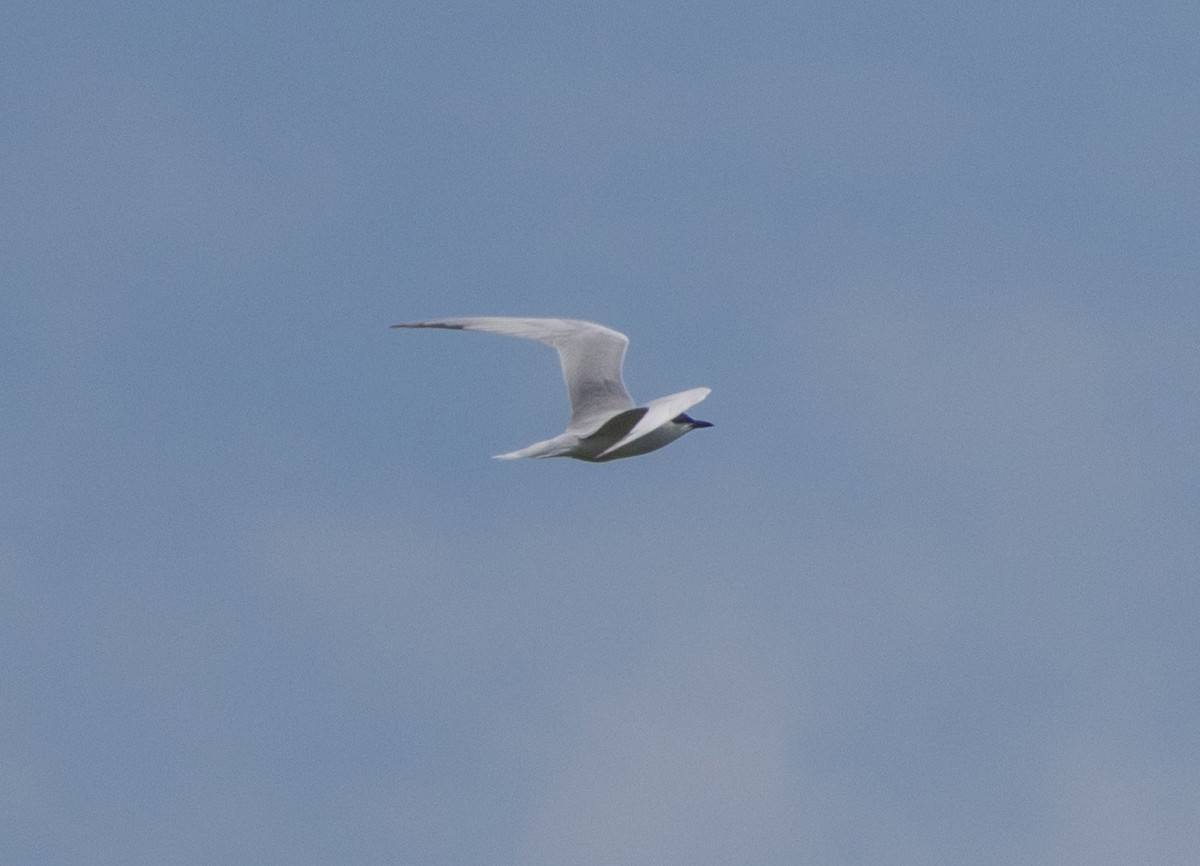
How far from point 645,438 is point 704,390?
153cm

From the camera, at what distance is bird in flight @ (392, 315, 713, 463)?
926 inches

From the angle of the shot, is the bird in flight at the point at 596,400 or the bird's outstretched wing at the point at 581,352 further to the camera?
the bird's outstretched wing at the point at 581,352

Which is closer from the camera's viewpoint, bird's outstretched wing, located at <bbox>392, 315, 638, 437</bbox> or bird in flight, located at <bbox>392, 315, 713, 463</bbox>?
bird in flight, located at <bbox>392, 315, 713, 463</bbox>

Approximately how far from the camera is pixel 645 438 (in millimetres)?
24594

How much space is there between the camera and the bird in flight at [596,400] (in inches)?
926

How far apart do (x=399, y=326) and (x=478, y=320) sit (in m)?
1.53

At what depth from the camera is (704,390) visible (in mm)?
23469

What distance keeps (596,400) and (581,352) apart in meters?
1.20

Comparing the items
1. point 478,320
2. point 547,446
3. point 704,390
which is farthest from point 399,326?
point 704,390

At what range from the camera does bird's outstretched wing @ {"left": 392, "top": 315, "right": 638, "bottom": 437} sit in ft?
86.2

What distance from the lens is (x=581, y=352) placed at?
27.3m

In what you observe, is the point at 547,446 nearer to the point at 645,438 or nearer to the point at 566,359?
the point at 645,438

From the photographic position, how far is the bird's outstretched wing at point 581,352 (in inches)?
1035

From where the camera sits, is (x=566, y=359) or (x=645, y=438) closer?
(x=645, y=438)
